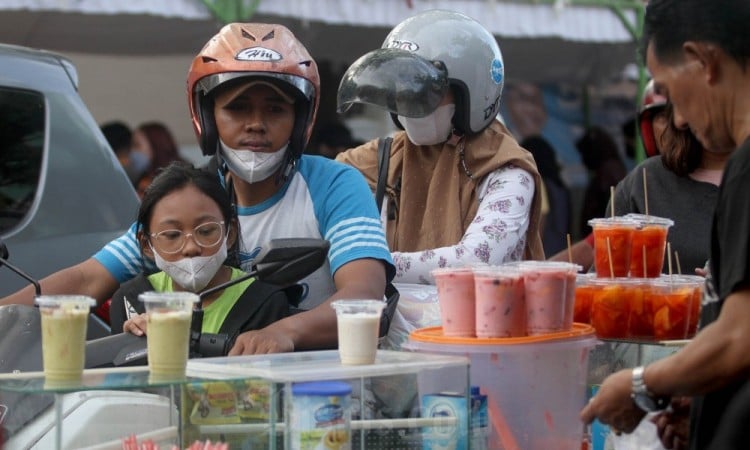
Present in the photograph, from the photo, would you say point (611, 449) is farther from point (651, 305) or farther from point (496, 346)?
point (496, 346)

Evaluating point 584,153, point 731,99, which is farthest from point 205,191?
point 584,153

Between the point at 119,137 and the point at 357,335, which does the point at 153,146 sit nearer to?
the point at 119,137

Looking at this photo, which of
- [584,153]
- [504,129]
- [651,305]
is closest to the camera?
[651,305]

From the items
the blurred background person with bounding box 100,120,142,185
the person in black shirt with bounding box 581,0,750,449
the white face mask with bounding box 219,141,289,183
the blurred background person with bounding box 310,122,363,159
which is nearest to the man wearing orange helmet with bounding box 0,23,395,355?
the white face mask with bounding box 219,141,289,183

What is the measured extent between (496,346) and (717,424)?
0.67 meters

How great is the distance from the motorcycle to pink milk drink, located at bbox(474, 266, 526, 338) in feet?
1.48

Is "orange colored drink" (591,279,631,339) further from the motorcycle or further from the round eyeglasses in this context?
the round eyeglasses

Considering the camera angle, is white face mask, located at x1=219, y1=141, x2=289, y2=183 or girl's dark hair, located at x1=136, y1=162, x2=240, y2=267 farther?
white face mask, located at x1=219, y1=141, x2=289, y2=183

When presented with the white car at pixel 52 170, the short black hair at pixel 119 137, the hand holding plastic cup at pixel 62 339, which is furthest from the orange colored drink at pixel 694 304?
the short black hair at pixel 119 137

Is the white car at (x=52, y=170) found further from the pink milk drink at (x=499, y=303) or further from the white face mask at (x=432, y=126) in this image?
the pink milk drink at (x=499, y=303)

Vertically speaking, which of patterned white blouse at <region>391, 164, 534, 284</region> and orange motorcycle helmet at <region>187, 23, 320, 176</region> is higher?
orange motorcycle helmet at <region>187, 23, 320, 176</region>

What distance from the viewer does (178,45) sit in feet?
36.7

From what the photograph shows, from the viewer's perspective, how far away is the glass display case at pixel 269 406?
3.16 m

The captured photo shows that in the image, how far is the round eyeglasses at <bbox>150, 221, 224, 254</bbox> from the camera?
4023 millimetres
